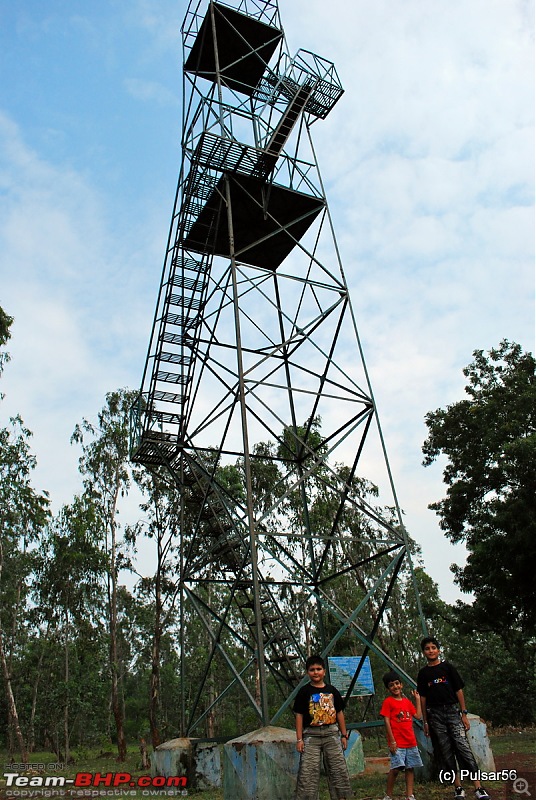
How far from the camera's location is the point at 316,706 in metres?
5.55

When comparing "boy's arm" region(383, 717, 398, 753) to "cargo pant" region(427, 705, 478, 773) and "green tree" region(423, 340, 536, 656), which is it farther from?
"green tree" region(423, 340, 536, 656)

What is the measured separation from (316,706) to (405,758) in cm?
118

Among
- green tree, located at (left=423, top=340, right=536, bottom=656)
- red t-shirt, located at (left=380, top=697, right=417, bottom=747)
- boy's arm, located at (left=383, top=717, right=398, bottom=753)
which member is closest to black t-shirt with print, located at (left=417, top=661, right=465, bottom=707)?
red t-shirt, located at (left=380, top=697, right=417, bottom=747)

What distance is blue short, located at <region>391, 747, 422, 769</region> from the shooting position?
19.2ft

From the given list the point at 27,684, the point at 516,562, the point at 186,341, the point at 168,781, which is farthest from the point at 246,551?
the point at 27,684

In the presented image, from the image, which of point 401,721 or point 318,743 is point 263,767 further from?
point 401,721

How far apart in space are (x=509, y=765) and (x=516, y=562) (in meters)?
9.38

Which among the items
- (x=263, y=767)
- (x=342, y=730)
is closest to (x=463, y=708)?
(x=342, y=730)

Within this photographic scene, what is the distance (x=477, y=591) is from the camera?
63.4ft

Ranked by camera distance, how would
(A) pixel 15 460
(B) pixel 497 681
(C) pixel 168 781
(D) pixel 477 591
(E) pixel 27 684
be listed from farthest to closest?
(E) pixel 27 684, (B) pixel 497 681, (A) pixel 15 460, (D) pixel 477 591, (C) pixel 168 781

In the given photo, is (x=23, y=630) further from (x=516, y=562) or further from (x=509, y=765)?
(x=509, y=765)

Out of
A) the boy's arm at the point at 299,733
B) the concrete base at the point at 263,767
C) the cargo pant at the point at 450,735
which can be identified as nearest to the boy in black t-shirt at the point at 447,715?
the cargo pant at the point at 450,735

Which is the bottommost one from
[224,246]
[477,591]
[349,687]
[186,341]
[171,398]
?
[349,687]

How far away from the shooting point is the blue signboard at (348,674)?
9.34m
